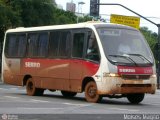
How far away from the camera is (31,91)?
85.1ft

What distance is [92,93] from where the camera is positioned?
71.4ft

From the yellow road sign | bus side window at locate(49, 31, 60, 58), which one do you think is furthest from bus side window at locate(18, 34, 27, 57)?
the yellow road sign

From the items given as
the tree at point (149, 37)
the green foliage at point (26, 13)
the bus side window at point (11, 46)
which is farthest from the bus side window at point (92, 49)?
the tree at point (149, 37)

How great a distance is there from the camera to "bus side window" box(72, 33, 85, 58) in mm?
22438

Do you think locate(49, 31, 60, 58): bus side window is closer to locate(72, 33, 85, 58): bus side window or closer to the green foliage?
locate(72, 33, 85, 58): bus side window

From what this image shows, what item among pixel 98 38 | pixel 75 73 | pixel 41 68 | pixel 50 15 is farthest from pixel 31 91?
pixel 50 15

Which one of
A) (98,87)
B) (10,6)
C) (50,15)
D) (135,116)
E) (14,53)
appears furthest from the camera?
(50,15)

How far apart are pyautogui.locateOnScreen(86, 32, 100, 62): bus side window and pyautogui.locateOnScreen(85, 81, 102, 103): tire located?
898 millimetres

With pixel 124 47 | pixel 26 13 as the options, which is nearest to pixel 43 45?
pixel 124 47

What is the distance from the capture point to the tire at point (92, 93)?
2155 centimetres

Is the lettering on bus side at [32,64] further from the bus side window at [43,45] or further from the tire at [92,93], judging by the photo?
the tire at [92,93]

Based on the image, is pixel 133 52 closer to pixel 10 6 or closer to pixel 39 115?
pixel 39 115

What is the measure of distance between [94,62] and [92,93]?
1109 mm

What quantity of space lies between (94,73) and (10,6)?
35.5m
